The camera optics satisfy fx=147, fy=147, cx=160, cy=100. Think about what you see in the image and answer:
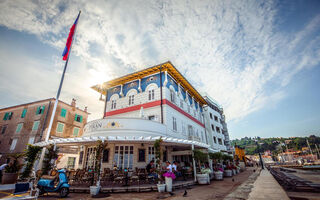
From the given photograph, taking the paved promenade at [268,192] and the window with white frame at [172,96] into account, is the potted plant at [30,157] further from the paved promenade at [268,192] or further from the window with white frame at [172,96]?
the paved promenade at [268,192]

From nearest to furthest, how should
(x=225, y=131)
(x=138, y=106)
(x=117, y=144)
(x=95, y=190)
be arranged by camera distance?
(x=95, y=190) < (x=117, y=144) < (x=138, y=106) < (x=225, y=131)

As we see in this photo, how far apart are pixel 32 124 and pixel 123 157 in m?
20.4

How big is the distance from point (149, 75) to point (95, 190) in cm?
1275

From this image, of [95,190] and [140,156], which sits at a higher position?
[140,156]

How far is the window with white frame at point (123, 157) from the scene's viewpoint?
11.9m

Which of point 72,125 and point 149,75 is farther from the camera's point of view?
point 72,125

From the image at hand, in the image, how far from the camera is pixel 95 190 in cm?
770

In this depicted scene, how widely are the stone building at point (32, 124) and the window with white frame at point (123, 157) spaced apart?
15.4 metres

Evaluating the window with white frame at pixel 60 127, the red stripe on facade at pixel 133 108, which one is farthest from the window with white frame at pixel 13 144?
the red stripe on facade at pixel 133 108

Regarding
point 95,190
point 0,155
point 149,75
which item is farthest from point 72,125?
point 95,190

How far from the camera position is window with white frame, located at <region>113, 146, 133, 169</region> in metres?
11.9

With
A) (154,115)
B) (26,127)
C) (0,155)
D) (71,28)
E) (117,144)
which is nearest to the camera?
(117,144)

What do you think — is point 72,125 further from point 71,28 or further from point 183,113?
point 183,113

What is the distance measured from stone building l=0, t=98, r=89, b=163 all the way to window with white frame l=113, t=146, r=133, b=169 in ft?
50.6
